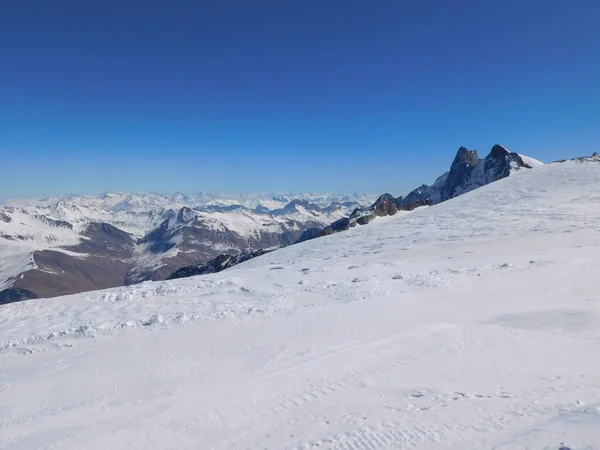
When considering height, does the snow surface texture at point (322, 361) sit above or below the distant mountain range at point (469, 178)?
below

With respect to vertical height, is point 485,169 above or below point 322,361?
above

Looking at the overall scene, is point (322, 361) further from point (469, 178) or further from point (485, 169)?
point (469, 178)

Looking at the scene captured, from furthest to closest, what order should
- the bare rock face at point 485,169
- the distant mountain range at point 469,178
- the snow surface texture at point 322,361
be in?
the bare rock face at point 485,169, the distant mountain range at point 469,178, the snow surface texture at point 322,361

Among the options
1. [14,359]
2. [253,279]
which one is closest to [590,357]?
[253,279]

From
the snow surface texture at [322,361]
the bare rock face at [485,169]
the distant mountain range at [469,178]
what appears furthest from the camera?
the bare rock face at [485,169]

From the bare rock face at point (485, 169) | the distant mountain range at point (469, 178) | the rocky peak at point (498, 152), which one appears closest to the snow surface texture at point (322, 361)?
the distant mountain range at point (469, 178)

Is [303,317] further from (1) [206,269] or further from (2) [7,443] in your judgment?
(1) [206,269]

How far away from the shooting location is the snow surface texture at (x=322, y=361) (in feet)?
24.6

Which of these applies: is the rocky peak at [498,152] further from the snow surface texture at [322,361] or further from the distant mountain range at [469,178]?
the snow surface texture at [322,361]

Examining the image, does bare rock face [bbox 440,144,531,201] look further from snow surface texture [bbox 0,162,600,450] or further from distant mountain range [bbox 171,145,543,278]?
snow surface texture [bbox 0,162,600,450]

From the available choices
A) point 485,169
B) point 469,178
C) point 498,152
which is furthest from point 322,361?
point 469,178

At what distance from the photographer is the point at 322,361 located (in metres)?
10.8

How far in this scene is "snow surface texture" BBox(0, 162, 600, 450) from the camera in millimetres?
7504

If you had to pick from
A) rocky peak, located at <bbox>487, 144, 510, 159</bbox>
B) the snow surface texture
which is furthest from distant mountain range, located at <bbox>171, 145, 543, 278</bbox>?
the snow surface texture
